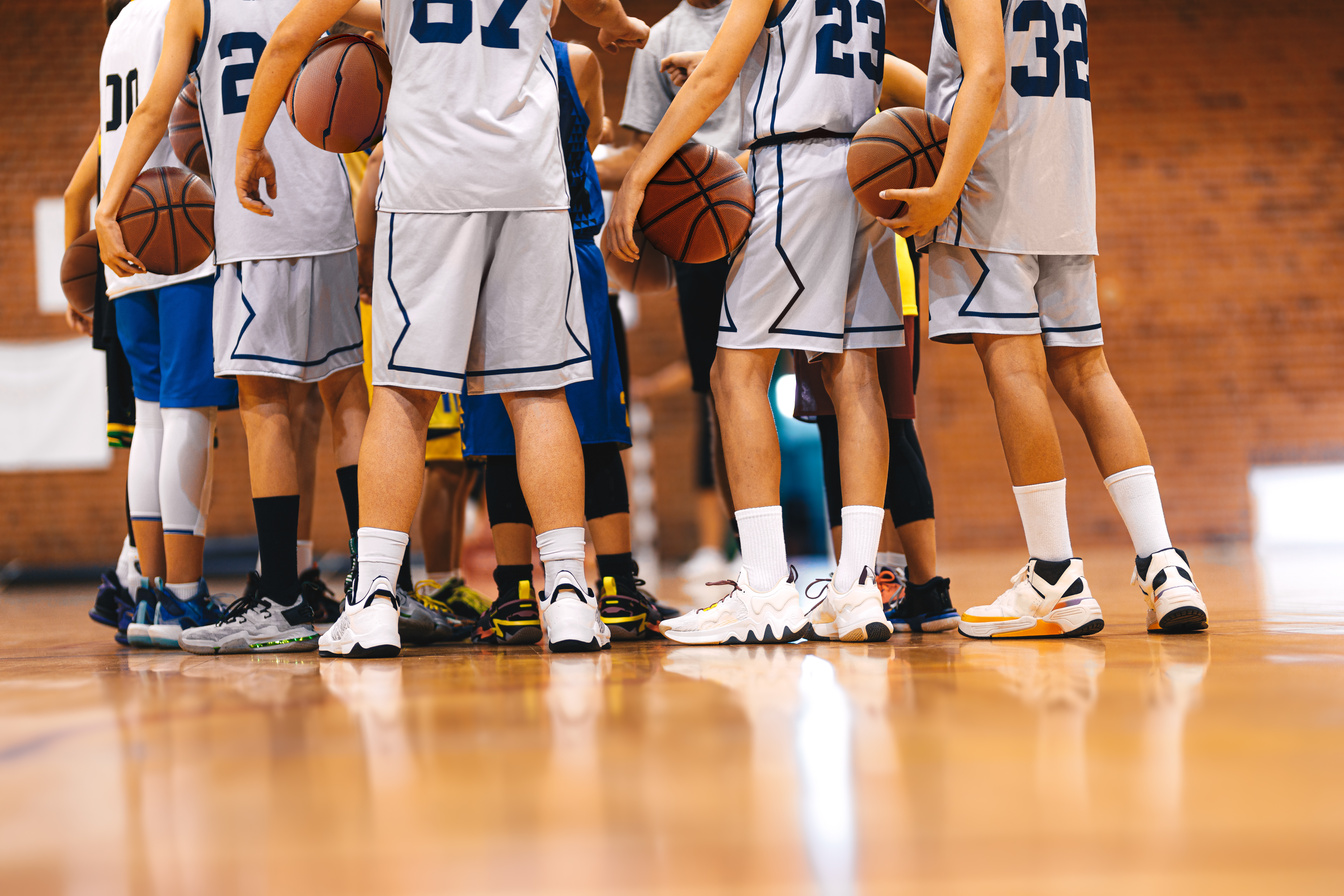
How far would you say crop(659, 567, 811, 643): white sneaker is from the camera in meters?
2.15

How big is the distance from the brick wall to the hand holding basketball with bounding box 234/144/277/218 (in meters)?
6.19

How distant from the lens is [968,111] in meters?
2.12

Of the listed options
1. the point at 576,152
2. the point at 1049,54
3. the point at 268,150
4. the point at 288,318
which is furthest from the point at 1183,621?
the point at 268,150

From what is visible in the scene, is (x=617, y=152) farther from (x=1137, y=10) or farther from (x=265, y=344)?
(x=1137, y=10)

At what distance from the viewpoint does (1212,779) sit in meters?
0.94

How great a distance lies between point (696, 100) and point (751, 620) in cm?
116

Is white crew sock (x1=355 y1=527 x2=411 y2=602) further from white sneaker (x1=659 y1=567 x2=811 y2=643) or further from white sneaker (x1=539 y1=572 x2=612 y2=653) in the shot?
white sneaker (x1=659 y1=567 x2=811 y2=643)

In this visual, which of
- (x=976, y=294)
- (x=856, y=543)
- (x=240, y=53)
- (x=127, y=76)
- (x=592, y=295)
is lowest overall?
(x=856, y=543)

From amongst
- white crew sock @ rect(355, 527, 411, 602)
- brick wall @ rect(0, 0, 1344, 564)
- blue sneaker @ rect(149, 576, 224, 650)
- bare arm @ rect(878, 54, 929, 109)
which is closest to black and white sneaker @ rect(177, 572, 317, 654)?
blue sneaker @ rect(149, 576, 224, 650)

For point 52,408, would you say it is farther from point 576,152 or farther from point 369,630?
point 369,630

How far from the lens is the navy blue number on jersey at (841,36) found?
2.26 meters

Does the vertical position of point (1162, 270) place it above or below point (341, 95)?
above

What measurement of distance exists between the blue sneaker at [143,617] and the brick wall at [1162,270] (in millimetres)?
5606

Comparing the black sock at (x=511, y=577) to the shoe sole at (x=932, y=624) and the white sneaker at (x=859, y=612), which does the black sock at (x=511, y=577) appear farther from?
the shoe sole at (x=932, y=624)
